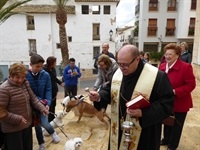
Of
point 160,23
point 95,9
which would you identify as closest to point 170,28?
point 160,23

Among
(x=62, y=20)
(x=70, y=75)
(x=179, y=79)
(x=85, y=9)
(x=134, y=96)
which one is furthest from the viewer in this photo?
(x=85, y=9)

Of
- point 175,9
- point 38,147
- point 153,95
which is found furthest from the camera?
point 175,9

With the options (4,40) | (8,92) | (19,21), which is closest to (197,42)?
(8,92)

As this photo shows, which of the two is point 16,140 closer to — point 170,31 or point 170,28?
point 170,31

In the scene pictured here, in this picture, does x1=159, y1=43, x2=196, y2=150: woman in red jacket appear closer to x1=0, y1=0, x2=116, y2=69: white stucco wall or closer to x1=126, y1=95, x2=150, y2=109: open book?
x1=126, y1=95, x2=150, y2=109: open book

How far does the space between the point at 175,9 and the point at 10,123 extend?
23.7m

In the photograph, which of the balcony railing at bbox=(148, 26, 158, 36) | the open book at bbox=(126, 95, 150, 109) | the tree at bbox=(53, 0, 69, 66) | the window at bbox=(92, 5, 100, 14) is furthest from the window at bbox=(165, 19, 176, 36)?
the open book at bbox=(126, 95, 150, 109)

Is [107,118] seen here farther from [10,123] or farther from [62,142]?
[10,123]

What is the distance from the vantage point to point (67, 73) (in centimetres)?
518

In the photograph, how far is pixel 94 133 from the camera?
13.1ft

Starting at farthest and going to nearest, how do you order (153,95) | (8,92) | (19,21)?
(19,21) < (8,92) < (153,95)

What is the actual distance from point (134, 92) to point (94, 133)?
2405mm

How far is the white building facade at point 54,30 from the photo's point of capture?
797 inches

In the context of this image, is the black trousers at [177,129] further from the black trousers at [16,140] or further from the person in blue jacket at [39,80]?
the black trousers at [16,140]
